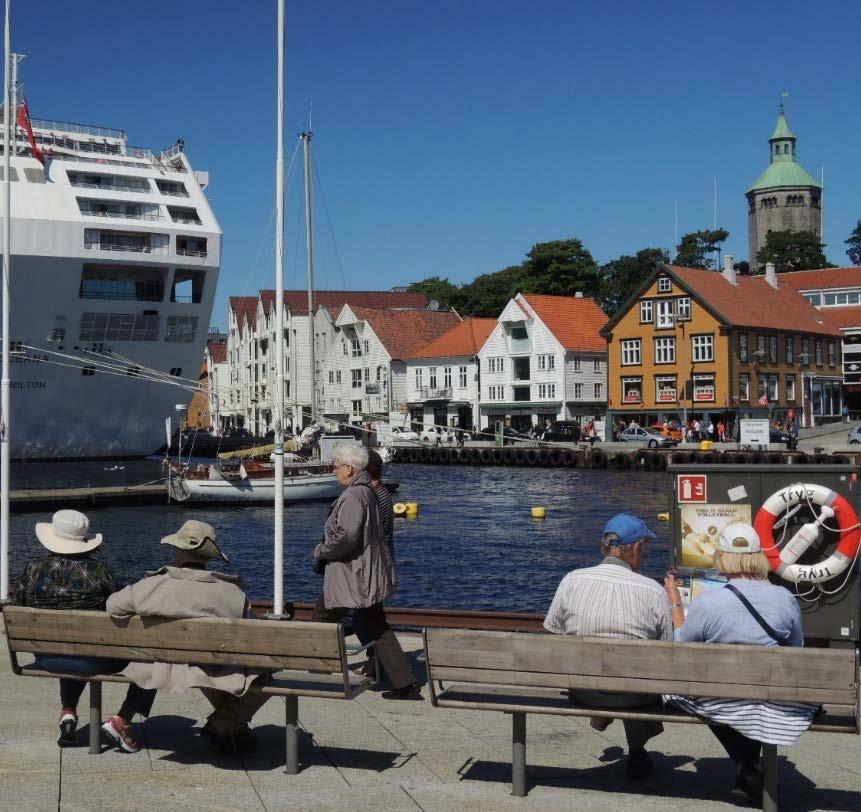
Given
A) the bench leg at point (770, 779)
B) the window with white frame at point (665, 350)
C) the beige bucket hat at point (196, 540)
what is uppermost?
the window with white frame at point (665, 350)

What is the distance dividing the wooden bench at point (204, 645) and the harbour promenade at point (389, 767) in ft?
1.25

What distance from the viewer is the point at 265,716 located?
7.82 m

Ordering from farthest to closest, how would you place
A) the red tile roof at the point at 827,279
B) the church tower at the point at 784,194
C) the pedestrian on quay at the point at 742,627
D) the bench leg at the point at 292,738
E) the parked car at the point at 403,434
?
the church tower at the point at 784,194
the red tile roof at the point at 827,279
the parked car at the point at 403,434
the bench leg at the point at 292,738
the pedestrian on quay at the point at 742,627

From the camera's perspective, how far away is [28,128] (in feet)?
164

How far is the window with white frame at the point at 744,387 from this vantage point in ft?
230

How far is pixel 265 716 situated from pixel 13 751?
Result: 1699mm

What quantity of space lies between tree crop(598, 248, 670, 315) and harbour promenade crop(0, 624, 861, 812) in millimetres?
100118

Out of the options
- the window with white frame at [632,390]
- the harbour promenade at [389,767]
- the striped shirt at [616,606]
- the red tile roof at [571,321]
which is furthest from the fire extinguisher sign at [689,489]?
the red tile roof at [571,321]

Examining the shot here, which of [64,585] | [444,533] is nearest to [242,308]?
[444,533]

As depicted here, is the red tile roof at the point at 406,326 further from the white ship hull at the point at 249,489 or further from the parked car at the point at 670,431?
the white ship hull at the point at 249,489

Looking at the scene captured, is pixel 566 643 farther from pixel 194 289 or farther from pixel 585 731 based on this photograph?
pixel 194 289

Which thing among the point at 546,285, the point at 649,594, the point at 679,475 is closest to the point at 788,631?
the point at 649,594

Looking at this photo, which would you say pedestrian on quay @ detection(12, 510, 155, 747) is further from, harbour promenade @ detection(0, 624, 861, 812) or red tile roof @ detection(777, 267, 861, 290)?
red tile roof @ detection(777, 267, 861, 290)

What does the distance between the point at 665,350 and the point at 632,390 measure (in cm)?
354
